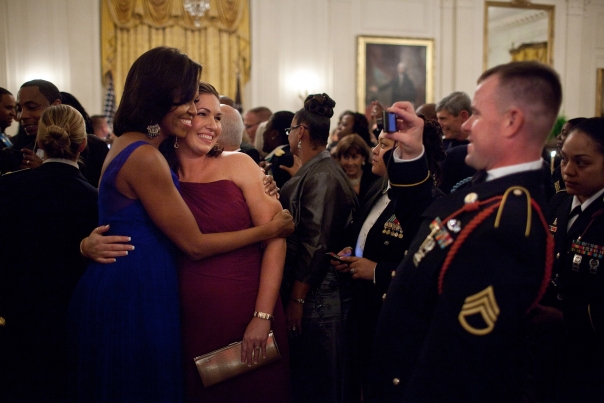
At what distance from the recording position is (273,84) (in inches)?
367

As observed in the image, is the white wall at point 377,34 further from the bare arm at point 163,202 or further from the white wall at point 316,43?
the bare arm at point 163,202

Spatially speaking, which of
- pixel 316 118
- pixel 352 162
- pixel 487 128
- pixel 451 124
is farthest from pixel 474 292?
pixel 352 162

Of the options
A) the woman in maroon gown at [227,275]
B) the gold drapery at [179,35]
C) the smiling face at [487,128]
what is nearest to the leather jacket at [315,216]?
the woman in maroon gown at [227,275]

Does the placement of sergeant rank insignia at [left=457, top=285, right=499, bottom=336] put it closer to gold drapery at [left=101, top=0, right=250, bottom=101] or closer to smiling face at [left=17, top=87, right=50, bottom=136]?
smiling face at [left=17, top=87, right=50, bottom=136]

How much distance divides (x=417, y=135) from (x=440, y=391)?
2.86ft

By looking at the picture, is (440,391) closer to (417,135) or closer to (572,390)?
(417,135)

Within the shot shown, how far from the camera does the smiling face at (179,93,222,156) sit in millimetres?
2264

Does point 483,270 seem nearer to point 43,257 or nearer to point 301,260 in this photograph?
point 301,260

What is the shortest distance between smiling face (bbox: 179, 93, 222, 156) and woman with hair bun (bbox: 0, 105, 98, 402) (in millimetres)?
618

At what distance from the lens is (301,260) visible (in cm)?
278

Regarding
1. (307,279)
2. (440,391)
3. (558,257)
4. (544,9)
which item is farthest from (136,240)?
(544,9)

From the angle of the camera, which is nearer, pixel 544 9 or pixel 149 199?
pixel 149 199

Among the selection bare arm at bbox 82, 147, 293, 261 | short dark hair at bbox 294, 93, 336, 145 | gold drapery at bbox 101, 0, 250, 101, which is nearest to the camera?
bare arm at bbox 82, 147, 293, 261

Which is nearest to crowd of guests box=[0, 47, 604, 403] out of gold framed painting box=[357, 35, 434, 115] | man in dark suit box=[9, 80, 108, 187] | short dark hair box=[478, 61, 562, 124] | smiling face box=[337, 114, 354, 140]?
short dark hair box=[478, 61, 562, 124]
